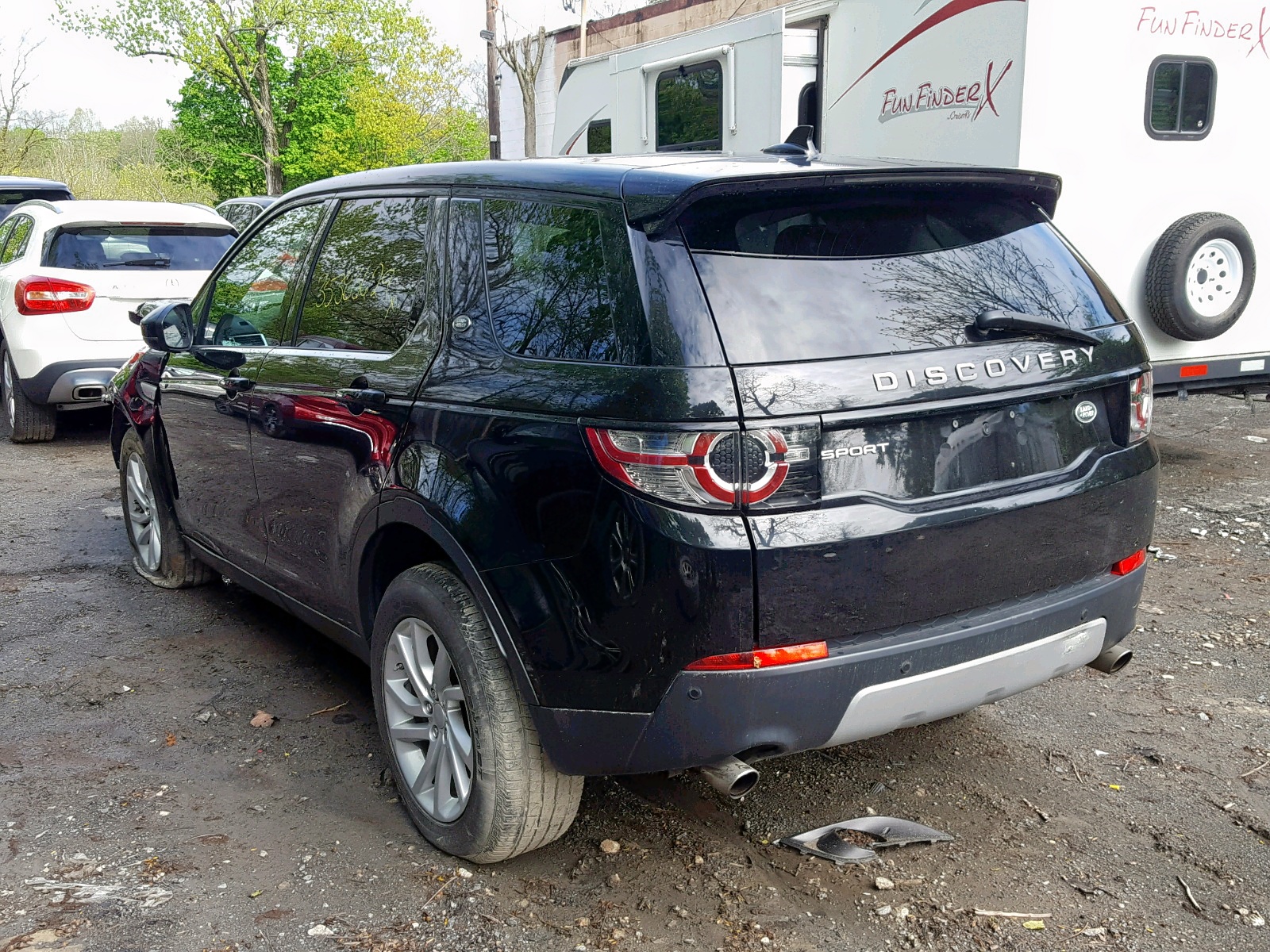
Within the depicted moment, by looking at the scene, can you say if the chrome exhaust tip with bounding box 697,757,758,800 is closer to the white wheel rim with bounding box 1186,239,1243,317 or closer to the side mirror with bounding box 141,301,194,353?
the side mirror with bounding box 141,301,194,353

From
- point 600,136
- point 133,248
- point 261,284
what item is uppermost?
point 600,136

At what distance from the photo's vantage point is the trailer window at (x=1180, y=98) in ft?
22.4

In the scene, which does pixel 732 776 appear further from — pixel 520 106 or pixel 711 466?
pixel 520 106

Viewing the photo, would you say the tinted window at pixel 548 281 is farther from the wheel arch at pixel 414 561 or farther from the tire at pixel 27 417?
the tire at pixel 27 417

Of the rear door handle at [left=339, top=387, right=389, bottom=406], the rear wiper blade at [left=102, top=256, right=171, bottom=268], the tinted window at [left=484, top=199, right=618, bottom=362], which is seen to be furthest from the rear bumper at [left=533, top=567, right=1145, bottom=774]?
the rear wiper blade at [left=102, top=256, right=171, bottom=268]

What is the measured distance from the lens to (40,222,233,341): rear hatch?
830 cm

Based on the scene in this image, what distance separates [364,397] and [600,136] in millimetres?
8241

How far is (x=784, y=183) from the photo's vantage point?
2.57 meters

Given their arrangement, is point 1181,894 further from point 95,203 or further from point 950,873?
point 95,203

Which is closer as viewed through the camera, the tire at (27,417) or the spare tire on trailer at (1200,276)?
the spare tire on trailer at (1200,276)

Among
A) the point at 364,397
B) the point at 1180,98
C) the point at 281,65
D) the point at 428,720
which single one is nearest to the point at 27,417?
the point at 364,397

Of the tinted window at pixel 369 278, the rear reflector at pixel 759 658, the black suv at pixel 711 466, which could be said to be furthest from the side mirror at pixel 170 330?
the rear reflector at pixel 759 658

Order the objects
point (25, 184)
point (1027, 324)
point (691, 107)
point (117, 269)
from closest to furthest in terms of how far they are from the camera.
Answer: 1. point (1027, 324)
2. point (117, 269)
3. point (691, 107)
4. point (25, 184)

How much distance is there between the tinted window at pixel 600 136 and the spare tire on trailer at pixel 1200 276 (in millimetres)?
5332
